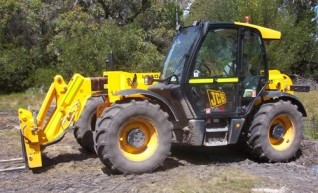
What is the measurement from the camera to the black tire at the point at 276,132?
765 cm

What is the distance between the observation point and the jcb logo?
7.38 m

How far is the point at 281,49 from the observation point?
3102cm

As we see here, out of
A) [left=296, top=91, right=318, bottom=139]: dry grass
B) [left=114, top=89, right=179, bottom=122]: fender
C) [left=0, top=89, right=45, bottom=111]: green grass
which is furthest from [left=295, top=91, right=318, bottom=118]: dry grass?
[left=114, top=89, right=179, bottom=122]: fender

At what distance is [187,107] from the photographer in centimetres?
724

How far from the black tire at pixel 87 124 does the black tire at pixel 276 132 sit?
265 cm

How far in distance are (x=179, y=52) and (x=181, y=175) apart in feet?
6.62

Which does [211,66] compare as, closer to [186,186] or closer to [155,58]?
[186,186]

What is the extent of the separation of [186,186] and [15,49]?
2275 centimetres

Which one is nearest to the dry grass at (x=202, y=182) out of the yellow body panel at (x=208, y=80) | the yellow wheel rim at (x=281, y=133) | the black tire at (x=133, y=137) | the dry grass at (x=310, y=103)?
the black tire at (x=133, y=137)

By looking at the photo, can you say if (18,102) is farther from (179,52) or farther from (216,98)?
(216,98)

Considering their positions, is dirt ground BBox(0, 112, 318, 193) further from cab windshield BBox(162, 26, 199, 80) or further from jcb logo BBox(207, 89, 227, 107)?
cab windshield BBox(162, 26, 199, 80)

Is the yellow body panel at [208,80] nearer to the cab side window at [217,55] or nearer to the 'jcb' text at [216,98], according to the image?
the cab side window at [217,55]

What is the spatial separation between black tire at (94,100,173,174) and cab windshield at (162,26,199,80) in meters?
0.87

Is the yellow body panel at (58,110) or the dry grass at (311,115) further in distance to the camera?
the dry grass at (311,115)
